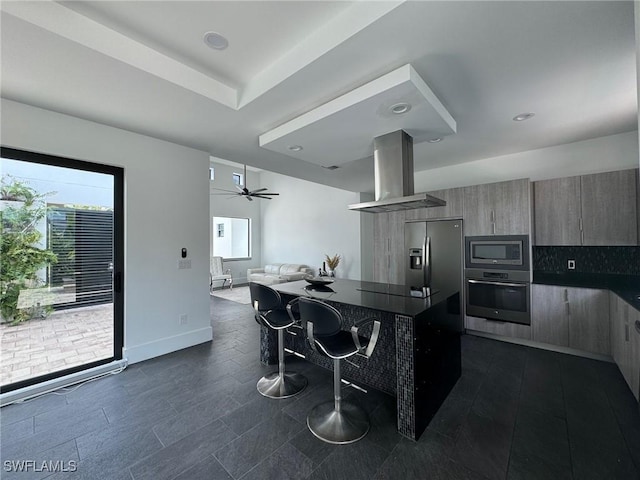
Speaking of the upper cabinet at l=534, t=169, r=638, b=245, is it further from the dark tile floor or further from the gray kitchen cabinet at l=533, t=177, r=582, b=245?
the dark tile floor

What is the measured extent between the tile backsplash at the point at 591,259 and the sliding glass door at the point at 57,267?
18.4 feet

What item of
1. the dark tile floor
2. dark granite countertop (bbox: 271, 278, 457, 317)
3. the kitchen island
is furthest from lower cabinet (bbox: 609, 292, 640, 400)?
dark granite countertop (bbox: 271, 278, 457, 317)

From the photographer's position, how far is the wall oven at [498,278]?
334 centimetres

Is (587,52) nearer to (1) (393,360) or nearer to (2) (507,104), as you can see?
(2) (507,104)

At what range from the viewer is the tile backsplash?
10.5 ft

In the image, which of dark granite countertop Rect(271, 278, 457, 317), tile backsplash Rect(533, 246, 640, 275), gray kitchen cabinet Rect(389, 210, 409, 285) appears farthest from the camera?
gray kitchen cabinet Rect(389, 210, 409, 285)

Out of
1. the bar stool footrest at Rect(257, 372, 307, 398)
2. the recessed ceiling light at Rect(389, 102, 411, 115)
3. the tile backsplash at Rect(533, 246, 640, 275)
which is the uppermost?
the recessed ceiling light at Rect(389, 102, 411, 115)

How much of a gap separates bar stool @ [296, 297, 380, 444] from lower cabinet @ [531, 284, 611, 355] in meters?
2.65

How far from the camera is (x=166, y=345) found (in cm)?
328

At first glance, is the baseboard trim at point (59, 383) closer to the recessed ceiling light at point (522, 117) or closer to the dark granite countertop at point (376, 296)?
the dark granite countertop at point (376, 296)

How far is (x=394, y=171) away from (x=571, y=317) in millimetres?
2730

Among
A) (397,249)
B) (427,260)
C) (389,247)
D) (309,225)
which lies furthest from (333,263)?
(427,260)

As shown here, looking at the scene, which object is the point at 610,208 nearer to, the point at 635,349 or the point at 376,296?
the point at 635,349

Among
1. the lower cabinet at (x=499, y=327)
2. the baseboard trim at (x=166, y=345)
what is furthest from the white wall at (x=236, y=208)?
the lower cabinet at (x=499, y=327)
